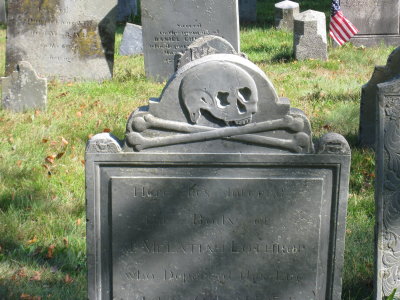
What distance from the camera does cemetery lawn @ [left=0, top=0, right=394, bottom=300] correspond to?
4.47 meters

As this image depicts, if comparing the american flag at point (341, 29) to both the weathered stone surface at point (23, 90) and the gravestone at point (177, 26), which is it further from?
the weathered stone surface at point (23, 90)

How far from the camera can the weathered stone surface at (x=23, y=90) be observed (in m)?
7.98

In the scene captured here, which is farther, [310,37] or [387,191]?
[310,37]

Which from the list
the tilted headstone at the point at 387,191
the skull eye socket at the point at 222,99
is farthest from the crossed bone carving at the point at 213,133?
the tilted headstone at the point at 387,191

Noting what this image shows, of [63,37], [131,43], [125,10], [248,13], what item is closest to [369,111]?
[63,37]

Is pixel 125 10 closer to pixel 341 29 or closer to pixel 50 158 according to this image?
pixel 341 29

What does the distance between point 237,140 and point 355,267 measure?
160 cm

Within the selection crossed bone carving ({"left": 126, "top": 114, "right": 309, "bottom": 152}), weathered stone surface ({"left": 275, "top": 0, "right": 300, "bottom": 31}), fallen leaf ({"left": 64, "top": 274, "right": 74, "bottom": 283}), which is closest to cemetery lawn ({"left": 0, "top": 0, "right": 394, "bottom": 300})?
fallen leaf ({"left": 64, "top": 274, "right": 74, "bottom": 283})

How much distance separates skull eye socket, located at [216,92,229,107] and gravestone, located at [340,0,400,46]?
9994 millimetres

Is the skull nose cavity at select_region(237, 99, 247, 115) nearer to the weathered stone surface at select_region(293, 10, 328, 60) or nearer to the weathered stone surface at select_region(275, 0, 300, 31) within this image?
the weathered stone surface at select_region(293, 10, 328, 60)

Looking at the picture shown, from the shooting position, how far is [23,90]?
314 inches

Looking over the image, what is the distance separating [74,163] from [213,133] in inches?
121

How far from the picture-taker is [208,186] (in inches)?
136

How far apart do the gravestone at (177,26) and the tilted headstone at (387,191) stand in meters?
5.53
